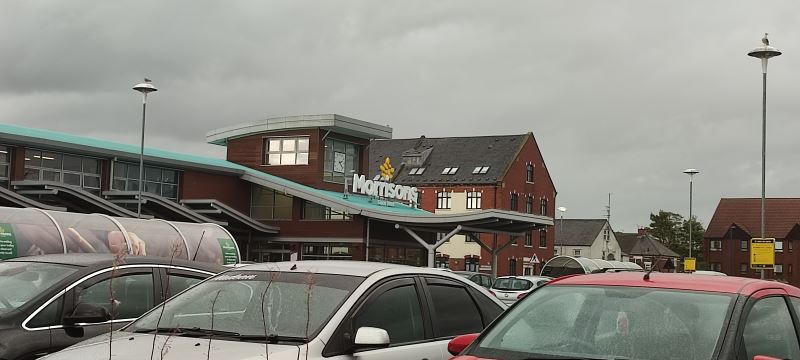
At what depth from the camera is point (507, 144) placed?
7631 centimetres

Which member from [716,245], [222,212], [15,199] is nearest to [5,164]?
[15,199]

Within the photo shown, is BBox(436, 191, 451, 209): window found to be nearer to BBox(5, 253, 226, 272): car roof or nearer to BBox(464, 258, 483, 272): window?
BBox(464, 258, 483, 272): window

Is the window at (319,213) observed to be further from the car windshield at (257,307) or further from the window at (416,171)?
the car windshield at (257,307)

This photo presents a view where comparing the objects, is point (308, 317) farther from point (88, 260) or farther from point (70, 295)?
point (88, 260)

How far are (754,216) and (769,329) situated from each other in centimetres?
10523

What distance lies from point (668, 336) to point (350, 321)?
6.55ft

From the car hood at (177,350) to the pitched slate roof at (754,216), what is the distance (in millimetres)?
101304

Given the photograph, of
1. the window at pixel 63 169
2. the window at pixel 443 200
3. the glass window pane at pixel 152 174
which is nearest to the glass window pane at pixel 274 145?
the glass window pane at pixel 152 174

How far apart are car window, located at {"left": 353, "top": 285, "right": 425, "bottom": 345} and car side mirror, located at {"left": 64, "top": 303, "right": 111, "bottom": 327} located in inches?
80.3

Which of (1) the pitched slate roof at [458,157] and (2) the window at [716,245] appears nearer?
(1) the pitched slate roof at [458,157]

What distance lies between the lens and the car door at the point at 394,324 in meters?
5.91

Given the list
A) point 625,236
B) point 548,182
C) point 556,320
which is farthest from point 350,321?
point 625,236

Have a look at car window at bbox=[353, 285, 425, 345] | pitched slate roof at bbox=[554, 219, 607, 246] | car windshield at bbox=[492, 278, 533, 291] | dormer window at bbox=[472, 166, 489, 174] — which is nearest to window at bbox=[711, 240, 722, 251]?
pitched slate roof at bbox=[554, 219, 607, 246]

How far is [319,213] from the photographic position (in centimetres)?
4825
